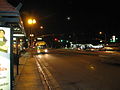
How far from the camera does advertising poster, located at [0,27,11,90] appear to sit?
6203 millimetres

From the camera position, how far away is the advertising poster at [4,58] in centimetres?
620

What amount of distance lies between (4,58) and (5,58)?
3 centimetres

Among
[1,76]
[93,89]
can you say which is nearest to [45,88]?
[93,89]

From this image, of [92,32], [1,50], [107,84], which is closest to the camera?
[1,50]

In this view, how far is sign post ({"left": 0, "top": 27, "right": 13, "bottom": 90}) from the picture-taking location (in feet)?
20.4

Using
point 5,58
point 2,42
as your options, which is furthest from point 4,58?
point 2,42

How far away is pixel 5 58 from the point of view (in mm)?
6250

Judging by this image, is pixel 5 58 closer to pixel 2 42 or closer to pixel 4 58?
pixel 4 58

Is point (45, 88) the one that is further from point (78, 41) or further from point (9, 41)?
point (78, 41)

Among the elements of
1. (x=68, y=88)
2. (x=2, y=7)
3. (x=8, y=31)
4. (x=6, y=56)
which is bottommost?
(x=68, y=88)

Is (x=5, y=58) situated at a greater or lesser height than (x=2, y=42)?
lesser

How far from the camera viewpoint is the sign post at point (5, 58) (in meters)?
6.21

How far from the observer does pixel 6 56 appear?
6.28 metres

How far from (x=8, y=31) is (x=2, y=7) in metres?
0.63
